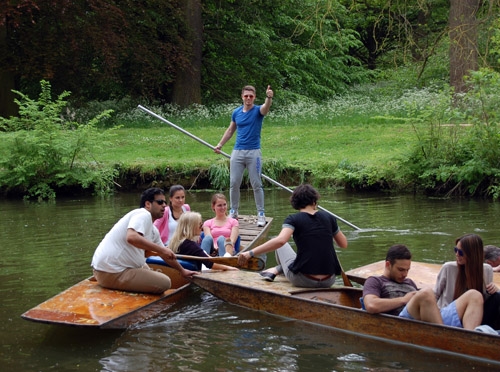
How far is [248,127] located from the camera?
34.5 ft

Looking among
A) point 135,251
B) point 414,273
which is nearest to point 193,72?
point 414,273

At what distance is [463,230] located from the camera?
1136 centimetres

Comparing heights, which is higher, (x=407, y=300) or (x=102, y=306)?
(x=407, y=300)

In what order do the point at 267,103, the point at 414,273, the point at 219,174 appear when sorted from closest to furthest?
the point at 414,273 < the point at 267,103 < the point at 219,174

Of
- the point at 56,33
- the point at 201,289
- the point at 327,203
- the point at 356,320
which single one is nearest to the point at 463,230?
the point at 327,203

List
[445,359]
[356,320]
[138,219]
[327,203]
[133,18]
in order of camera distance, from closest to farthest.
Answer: [445,359], [356,320], [138,219], [327,203], [133,18]

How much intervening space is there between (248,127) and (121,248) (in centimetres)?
370

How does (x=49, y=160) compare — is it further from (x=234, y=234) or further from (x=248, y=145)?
(x=234, y=234)

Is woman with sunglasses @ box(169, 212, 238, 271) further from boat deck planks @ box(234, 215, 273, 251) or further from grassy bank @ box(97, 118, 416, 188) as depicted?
grassy bank @ box(97, 118, 416, 188)

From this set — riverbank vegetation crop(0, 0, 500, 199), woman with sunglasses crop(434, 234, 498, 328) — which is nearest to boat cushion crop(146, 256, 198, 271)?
woman with sunglasses crop(434, 234, 498, 328)

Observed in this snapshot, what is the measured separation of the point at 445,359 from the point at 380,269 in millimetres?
2226

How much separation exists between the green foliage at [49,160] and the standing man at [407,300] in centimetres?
1074

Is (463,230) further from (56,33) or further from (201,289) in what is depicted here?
(56,33)

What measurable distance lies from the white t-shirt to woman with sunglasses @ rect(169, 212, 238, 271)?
3.06 feet
